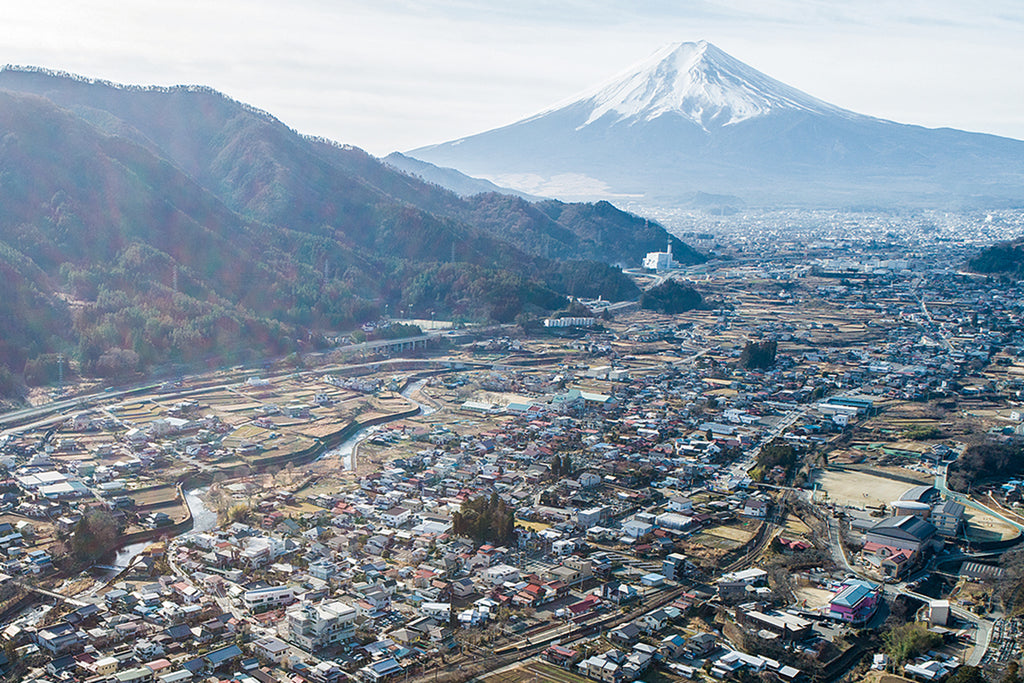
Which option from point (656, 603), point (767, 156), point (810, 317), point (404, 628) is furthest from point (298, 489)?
point (767, 156)

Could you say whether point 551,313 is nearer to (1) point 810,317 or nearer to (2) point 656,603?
(1) point 810,317

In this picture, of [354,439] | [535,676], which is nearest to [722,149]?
[354,439]

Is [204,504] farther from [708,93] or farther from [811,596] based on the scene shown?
[708,93]

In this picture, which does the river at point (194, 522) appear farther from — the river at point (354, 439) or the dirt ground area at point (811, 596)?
the dirt ground area at point (811, 596)

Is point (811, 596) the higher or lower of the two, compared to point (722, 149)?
lower

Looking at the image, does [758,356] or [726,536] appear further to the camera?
[758,356]
